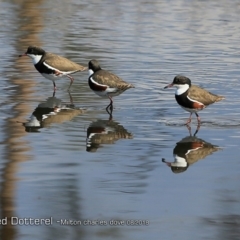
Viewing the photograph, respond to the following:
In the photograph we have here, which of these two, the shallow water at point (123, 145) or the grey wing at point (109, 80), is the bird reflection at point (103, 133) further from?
the grey wing at point (109, 80)

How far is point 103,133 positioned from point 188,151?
1.57 meters

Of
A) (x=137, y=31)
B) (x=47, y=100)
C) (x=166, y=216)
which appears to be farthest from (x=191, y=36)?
(x=166, y=216)

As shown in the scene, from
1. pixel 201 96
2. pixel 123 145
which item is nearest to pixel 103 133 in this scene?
pixel 123 145

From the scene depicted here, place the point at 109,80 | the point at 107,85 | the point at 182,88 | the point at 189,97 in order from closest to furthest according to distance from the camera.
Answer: the point at 189,97 < the point at 182,88 < the point at 107,85 < the point at 109,80

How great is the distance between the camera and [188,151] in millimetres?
11578

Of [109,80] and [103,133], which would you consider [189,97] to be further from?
[109,80]

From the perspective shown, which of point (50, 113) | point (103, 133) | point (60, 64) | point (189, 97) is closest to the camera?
point (103, 133)

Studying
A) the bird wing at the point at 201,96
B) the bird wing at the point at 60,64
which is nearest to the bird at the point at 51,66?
the bird wing at the point at 60,64

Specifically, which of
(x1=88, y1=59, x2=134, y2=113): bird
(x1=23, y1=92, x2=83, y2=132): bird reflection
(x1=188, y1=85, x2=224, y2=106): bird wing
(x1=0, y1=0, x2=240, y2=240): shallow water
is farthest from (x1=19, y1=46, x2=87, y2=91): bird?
(x1=188, y1=85, x2=224, y2=106): bird wing

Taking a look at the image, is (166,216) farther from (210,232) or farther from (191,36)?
(191,36)

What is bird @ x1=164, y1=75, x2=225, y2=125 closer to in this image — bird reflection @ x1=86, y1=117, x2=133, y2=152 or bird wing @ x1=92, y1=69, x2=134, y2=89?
bird reflection @ x1=86, y1=117, x2=133, y2=152

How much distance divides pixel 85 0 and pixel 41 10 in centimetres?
398

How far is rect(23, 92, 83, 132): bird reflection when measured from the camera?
13156mm

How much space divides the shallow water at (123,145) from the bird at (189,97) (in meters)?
0.28
